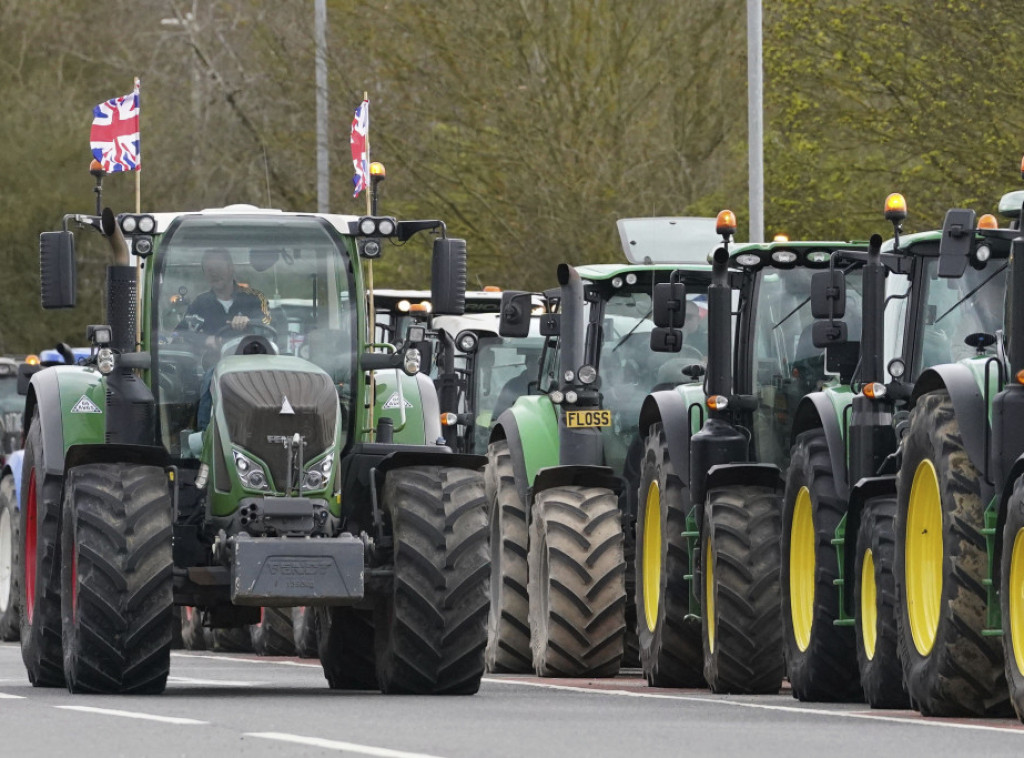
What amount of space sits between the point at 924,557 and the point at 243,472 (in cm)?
360

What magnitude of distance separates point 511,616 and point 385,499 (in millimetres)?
3857

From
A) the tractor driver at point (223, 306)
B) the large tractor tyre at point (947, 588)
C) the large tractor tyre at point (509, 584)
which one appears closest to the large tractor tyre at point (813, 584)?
the large tractor tyre at point (947, 588)

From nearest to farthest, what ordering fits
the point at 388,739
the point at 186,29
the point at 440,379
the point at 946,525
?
1. the point at 388,739
2. the point at 946,525
3. the point at 440,379
4. the point at 186,29

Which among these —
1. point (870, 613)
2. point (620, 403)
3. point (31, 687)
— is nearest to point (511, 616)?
point (620, 403)

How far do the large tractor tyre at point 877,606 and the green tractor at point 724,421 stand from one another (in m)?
1.68

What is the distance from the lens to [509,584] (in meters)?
19.1

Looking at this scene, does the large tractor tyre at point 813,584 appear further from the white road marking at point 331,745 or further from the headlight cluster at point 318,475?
the white road marking at point 331,745

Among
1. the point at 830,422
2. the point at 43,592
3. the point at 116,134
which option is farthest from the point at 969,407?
the point at 116,134

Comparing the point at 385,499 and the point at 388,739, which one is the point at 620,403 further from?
the point at 388,739

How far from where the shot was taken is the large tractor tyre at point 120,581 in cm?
1485

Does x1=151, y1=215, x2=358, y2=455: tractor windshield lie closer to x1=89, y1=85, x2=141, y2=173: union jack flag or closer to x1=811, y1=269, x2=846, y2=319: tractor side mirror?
x1=811, y1=269, x2=846, y2=319: tractor side mirror

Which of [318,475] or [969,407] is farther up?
[969,407]

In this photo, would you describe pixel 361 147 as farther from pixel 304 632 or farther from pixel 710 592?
pixel 710 592

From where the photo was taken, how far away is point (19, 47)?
54031 mm
